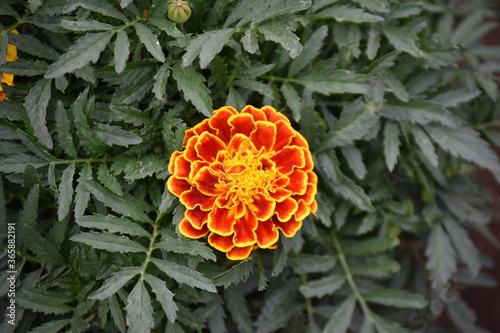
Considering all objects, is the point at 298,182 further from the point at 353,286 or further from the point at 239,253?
the point at 353,286

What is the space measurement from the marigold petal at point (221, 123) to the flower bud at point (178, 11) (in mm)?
208

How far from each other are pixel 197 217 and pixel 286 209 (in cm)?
18

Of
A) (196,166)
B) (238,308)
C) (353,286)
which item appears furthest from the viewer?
(353,286)

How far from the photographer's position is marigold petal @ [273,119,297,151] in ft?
3.55

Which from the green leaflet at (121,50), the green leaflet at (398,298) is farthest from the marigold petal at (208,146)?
the green leaflet at (398,298)

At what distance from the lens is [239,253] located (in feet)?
3.47

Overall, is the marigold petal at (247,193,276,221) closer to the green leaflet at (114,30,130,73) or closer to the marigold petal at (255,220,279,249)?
the marigold petal at (255,220,279,249)

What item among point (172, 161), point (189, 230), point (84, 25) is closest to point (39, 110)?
point (84, 25)

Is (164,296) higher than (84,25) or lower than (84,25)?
lower

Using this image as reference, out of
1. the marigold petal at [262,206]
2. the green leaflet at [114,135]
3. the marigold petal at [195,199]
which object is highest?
the green leaflet at [114,135]

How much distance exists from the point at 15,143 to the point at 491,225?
1.97 metres

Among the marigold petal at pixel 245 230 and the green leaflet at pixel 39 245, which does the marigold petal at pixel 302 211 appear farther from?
the green leaflet at pixel 39 245

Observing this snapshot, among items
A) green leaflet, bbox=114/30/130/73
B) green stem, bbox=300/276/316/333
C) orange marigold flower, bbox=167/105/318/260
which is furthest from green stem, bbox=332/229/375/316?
green leaflet, bbox=114/30/130/73

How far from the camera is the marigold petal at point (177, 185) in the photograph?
104 cm
